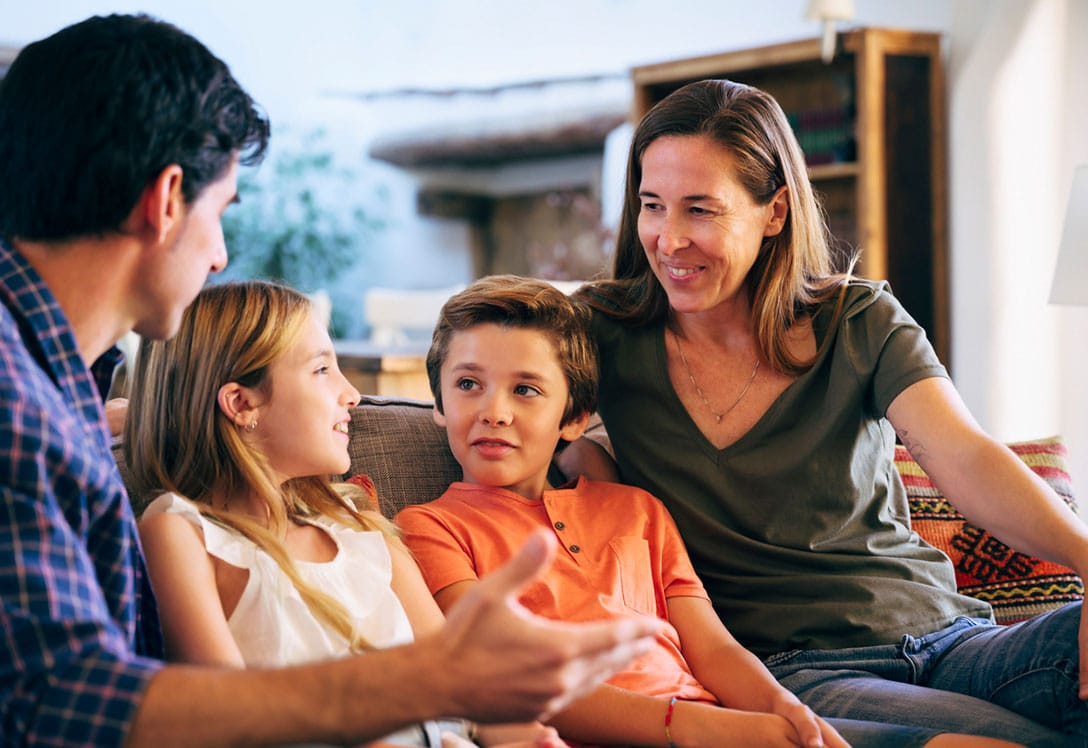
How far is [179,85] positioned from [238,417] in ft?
1.66

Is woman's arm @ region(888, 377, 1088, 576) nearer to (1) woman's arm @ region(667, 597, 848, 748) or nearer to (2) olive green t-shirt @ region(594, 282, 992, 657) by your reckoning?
(2) olive green t-shirt @ region(594, 282, 992, 657)

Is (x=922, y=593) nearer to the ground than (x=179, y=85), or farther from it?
nearer to the ground

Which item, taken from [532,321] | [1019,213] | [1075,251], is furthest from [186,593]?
[1019,213]

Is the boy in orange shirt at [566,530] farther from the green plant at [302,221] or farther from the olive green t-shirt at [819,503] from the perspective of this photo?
the green plant at [302,221]

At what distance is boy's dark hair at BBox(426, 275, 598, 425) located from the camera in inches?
66.9

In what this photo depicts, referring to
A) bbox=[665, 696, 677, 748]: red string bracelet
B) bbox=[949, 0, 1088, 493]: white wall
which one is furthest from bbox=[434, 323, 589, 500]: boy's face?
bbox=[949, 0, 1088, 493]: white wall

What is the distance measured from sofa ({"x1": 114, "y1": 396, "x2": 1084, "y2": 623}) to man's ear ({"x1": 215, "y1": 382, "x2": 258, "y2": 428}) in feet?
0.69

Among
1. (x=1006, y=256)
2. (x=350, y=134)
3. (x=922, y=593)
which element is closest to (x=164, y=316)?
(x=922, y=593)

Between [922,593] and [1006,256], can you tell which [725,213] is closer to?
[922,593]

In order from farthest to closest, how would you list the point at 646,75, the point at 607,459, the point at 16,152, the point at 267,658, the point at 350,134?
the point at 350,134, the point at 646,75, the point at 607,459, the point at 267,658, the point at 16,152

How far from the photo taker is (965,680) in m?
1.60

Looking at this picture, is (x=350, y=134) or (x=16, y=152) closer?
(x=16, y=152)

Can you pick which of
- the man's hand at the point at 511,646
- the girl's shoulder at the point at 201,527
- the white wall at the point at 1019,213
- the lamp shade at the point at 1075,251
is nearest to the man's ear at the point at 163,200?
the girl's shoulder at the point at 201,527

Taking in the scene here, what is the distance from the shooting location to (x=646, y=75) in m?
5.01
